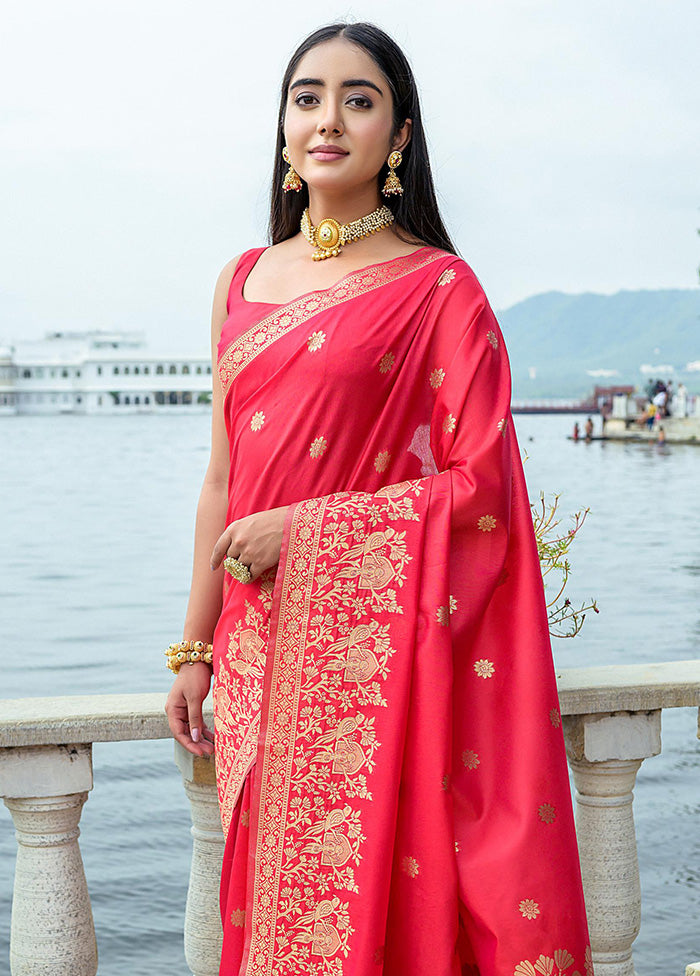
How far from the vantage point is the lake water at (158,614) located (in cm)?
493

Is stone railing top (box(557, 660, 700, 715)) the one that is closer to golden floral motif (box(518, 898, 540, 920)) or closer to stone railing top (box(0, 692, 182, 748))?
golden floral motif (box(518, 898, 540, 920))

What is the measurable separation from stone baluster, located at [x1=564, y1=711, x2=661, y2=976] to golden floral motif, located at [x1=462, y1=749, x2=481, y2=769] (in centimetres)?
40

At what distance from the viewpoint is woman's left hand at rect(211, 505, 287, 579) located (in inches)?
53.5

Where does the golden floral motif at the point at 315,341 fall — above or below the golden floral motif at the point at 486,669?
above

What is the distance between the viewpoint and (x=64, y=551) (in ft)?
86.3

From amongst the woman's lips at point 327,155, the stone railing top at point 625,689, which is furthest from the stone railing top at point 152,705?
the woman's lips at point 327,155

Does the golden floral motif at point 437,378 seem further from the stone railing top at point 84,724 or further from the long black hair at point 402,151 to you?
the stone railing top at point 84,724

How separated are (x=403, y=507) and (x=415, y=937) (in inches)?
18.7

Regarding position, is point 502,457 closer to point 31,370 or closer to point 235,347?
point 235,347

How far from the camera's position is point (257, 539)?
1360 millimetres

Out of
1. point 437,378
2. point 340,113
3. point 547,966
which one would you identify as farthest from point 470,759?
point 340,113

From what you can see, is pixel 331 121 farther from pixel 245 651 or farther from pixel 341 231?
pixel 245 651

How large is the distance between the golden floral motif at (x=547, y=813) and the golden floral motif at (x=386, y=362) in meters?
0.53

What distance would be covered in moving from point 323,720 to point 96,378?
6457 centimetres
